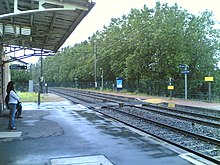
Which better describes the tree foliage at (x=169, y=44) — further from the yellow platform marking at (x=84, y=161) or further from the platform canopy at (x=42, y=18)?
the yellow platform marking at (x=84, y=161)

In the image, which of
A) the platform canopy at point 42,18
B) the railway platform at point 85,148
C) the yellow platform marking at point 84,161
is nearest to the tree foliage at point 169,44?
the platform canopy at point 42,18

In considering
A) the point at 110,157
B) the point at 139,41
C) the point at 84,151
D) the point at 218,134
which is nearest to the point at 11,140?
the point at 84,151

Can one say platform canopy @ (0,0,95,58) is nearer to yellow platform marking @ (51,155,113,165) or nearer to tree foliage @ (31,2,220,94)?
yellow platform marking @ (51,155,113,165)

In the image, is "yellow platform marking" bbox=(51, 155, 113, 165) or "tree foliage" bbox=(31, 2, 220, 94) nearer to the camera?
"yellow platform marking" bbox=(51, 155, 113, 165)

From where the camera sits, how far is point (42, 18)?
1166 cm

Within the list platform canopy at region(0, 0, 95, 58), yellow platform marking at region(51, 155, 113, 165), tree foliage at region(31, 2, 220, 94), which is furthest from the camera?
tree foliage at region(31, 2, 220, 94)

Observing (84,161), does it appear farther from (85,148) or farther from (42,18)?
(42,18)

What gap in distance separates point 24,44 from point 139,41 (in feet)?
84.2

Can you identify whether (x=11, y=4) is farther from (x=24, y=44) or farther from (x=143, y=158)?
(x=24, y=44)

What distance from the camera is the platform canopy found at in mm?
8977

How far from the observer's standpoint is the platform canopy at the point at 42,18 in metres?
8.98

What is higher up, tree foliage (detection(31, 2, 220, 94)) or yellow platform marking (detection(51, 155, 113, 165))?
tree foliage (detection(31, 2, 220, 94))

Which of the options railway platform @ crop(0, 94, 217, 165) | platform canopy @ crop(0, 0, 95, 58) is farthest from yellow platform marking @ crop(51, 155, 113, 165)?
platform canopy @ crop(0, 0, 95, 58)

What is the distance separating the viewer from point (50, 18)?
11508 mm
